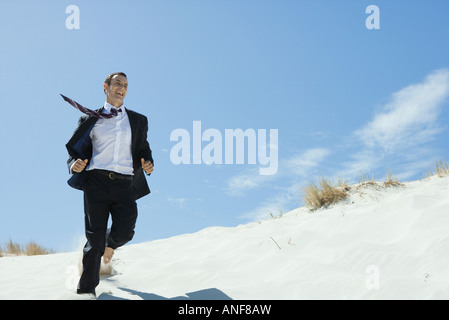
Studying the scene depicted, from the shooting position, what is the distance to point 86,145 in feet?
12.8

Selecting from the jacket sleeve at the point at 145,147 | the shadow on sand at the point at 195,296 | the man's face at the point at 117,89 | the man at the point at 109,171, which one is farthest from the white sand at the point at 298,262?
the man's face at the point at 117,89

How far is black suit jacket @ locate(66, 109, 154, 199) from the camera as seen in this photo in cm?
390

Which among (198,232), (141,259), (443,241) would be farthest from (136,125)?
(198,232)

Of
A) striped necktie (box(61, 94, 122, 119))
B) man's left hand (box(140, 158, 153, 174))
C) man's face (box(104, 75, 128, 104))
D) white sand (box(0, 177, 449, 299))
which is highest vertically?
man's face (box(104, 75, 128, 104))

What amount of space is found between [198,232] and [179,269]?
300 centimetres

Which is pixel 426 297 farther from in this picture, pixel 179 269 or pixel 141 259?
pixel 141 259

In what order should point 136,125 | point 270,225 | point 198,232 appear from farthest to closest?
1. point 198,232
2. point 270,225
3. point 136,125

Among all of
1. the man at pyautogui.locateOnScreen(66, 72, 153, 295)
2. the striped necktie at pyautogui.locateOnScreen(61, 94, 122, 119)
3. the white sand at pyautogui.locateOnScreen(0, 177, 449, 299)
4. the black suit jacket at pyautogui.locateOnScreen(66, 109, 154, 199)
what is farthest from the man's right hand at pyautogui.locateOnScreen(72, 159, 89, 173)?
the white sand at pyautogui.locateOnScreen(0, 177, 449, 299)

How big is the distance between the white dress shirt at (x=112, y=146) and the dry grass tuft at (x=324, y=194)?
4136 mm

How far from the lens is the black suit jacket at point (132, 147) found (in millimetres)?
3896

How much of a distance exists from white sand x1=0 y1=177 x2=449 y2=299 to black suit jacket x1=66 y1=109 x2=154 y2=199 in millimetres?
982

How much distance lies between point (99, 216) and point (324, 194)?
4461 mm

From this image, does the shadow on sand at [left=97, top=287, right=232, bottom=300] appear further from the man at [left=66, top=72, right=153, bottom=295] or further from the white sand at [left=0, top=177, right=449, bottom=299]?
the man at [left=66, top=72, right=153, bottom=295]

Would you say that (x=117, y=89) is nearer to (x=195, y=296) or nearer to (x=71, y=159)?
(x=71, y=159)
